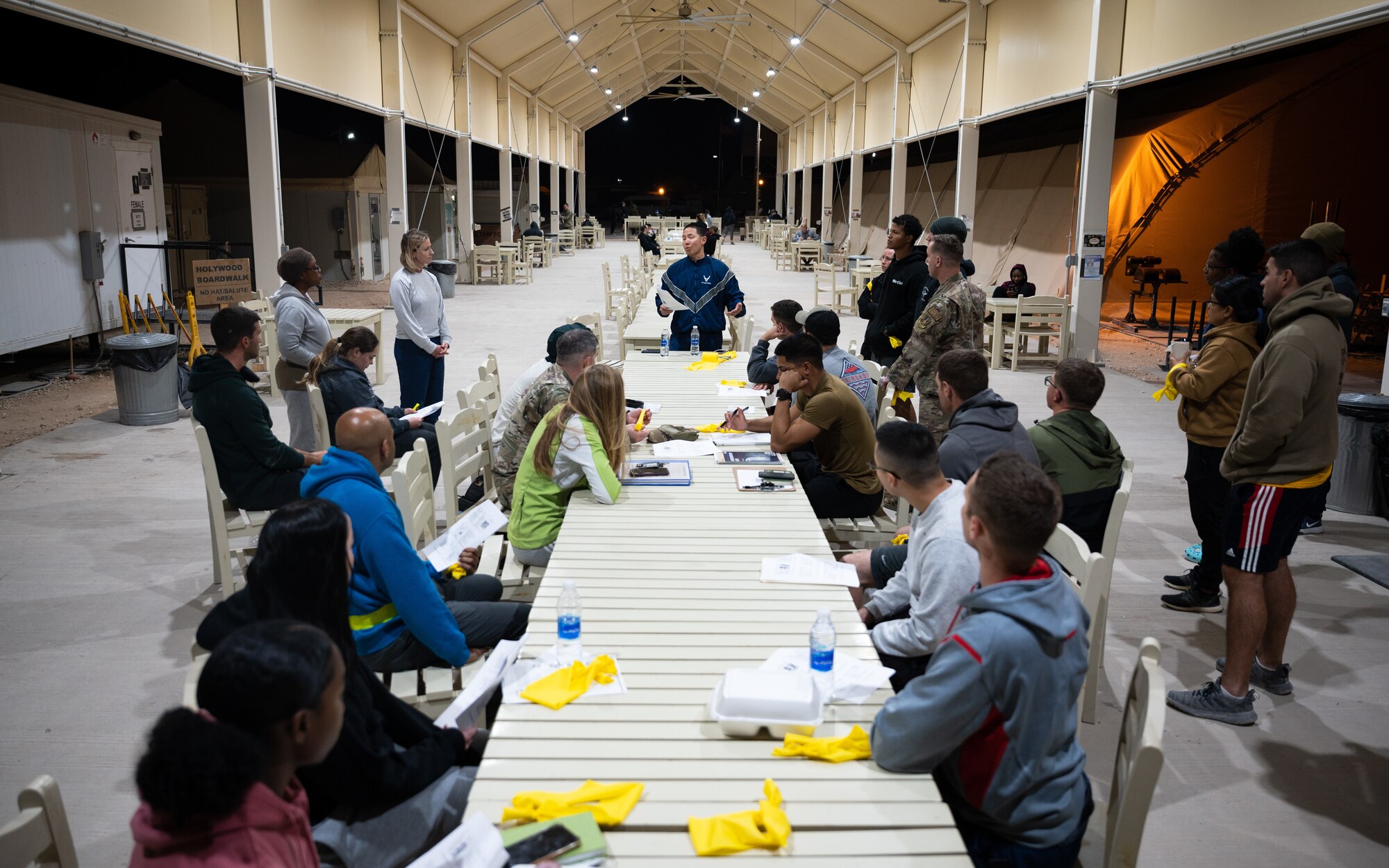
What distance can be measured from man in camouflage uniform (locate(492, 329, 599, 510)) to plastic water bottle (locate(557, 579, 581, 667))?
6.32 ft

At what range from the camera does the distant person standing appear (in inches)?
247

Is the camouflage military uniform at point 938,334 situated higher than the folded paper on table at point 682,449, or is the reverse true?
the camouflage military uniform at point 938,334

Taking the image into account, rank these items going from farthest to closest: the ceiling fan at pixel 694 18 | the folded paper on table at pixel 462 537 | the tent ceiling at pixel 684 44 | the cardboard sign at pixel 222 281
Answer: the ceiling fan at pixel 694 18 → the tent ceiling at pixel 684 44 → the cardboard sign at pixel 222 281 → the folded paper on table at pixel 462 537

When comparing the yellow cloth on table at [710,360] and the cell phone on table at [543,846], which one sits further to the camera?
the yellow cloth on table at [710,360]

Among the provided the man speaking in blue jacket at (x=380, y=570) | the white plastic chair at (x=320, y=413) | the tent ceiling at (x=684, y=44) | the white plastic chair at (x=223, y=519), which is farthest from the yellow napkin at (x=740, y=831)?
the tent ceiling at (x=684, y=44)

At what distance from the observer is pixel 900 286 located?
6117 millimetres

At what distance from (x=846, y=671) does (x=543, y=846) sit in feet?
3.08

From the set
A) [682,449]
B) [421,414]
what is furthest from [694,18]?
[682,449]

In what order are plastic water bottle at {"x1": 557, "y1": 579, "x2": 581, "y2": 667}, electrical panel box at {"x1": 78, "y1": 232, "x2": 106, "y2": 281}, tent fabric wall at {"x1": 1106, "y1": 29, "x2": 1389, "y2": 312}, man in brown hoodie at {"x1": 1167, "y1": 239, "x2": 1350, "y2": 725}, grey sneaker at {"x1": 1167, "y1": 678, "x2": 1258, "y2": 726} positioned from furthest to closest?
tent fabric wall at {"x1": 1106, "y1": 29, "x2": 1389, "y2": 312}, electrical panel box at {"x1": 78, "y1": 232, "x2": 106, "y2": 281}, grey sneaker at {"x1": 1167, "y1": 678, "x2": 1258, "y2": 726}, man in brown hoodie at {"x1": 1167, "y1": 239, "x2": 1350, "y2": 725}, plastic water bottle at {"x1": 557, "y1": 579, "x2": 581, "y2": 667}

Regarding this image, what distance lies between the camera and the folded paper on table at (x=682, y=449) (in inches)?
174

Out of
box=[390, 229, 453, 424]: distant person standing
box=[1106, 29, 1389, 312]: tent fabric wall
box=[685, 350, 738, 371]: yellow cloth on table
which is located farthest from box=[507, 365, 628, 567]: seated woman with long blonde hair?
box=[1106, 29, 1389, 312]: tent fabric wall

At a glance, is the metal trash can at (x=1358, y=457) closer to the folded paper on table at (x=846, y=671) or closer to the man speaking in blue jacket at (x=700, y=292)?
Answer: the man speaking in blue jacket at (x=700, y=292)

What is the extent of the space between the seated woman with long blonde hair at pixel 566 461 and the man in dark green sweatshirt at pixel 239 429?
998mm

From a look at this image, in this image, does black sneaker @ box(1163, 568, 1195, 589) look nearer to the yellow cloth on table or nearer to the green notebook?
the yellow cloth on table
